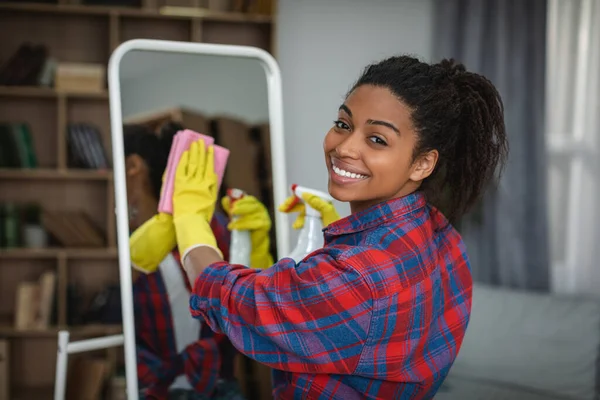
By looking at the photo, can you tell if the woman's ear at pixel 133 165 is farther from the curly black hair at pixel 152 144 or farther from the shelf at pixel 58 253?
the shelf at pixel 58 253

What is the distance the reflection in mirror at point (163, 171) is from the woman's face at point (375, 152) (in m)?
0.46

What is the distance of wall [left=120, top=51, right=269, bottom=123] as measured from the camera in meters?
1.57

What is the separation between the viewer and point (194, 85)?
Result: 164 centimetres

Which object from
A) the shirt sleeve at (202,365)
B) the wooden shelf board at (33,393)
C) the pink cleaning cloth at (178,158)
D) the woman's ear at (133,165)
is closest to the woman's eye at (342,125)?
the pink cleaning cloth at (178,158)

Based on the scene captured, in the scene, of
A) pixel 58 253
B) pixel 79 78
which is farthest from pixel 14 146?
pixel 58 253

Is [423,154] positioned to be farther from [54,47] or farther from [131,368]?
[54,47]

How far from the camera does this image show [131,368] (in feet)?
4.90

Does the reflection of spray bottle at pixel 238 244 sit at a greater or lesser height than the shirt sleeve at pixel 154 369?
greater

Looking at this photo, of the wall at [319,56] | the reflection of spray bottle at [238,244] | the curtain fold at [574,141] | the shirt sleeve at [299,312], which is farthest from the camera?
the wall at [319,56]

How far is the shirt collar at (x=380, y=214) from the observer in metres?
1.13

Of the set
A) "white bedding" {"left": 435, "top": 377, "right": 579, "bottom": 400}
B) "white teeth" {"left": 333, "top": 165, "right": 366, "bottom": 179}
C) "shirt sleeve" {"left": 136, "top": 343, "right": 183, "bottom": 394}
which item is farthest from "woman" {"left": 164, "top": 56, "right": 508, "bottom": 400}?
"white bedding" {"left": 435, "top": 377, "right": 579, "bottom": 400}

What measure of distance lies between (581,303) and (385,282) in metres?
2.09

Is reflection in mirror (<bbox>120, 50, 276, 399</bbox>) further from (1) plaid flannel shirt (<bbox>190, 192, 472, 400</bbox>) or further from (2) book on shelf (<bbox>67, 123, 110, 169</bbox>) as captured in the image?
(2) book on shelf (<bbox>67, 123, 110, 169</bbox>)

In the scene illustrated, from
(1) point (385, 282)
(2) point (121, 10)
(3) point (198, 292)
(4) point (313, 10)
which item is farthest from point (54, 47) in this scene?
(1) point (385, 282)
